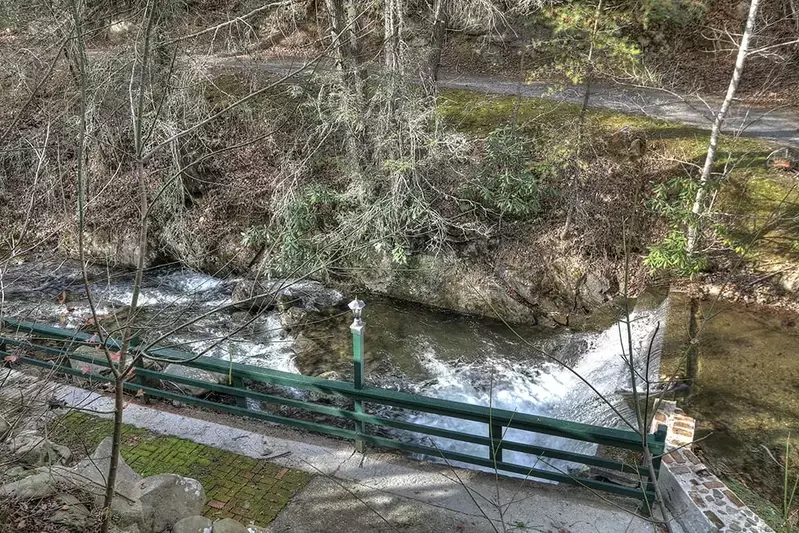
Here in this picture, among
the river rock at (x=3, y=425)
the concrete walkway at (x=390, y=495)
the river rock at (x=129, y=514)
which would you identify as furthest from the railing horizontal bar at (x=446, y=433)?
the river rock at (x=129, y=514)

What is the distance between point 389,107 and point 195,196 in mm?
5684

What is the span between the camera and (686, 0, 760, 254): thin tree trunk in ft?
22.1

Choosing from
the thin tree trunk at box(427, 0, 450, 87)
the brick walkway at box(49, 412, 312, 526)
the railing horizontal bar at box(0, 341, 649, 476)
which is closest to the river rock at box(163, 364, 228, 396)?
the brick walkway at box(49, 412, 312, 526)

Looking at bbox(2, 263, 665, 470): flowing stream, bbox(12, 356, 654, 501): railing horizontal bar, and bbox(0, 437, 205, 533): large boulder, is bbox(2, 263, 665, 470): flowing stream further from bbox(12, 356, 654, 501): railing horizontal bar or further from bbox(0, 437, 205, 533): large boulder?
bbox(0, 437, 205, 533): large boulder

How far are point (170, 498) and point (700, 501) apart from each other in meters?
4.03

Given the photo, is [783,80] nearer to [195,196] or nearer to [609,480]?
[609,480]

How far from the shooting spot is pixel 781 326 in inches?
308

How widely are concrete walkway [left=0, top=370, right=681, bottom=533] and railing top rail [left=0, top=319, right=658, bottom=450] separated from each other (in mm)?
461

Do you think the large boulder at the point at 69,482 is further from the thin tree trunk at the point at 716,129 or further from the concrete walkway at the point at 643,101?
the thin tree trunk at the point at 716,129

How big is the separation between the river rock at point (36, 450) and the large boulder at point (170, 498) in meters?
0.87

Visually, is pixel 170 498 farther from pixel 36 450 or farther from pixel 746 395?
pixel 746 395

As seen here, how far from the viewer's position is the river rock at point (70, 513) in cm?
341

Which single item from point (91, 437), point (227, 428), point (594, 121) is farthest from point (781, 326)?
point (91, 437)

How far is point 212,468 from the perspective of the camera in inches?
192
